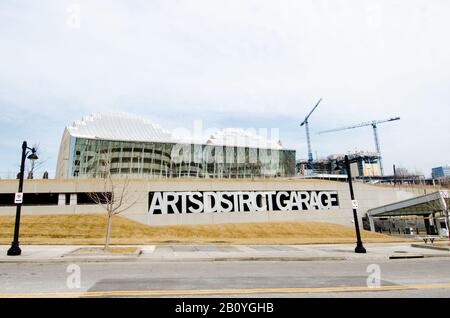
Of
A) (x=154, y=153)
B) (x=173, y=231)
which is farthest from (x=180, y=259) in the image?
(x=154, y=153)

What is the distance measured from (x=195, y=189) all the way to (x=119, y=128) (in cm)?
6855

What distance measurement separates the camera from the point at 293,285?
8.52m

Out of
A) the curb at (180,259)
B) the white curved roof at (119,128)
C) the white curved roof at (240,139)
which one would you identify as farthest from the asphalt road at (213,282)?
the white curved roof at (240,139)

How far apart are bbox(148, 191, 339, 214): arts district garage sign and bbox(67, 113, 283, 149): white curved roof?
53.4 meters

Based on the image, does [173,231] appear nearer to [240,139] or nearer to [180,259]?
[180,259]

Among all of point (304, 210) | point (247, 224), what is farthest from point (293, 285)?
point (304, 210)

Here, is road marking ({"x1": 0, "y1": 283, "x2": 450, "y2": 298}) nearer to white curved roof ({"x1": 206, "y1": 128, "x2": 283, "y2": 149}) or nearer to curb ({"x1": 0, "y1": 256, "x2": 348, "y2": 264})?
curb ({"x1": 0, "y1": 256, "x2": 348, "y2": 264})

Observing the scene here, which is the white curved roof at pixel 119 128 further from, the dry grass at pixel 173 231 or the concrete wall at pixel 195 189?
the dry grass at pixel 173 231

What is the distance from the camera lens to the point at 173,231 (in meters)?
32.7

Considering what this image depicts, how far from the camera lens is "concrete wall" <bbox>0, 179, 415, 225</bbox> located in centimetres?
3509

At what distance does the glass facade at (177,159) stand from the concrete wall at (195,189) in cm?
3396

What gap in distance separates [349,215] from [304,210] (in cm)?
763

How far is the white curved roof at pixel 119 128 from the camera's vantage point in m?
90.4
